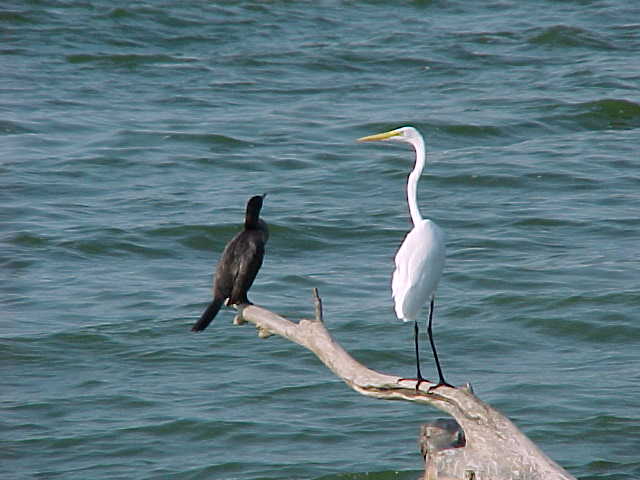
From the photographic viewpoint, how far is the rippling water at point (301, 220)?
11.2m

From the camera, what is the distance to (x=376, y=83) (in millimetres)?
24984

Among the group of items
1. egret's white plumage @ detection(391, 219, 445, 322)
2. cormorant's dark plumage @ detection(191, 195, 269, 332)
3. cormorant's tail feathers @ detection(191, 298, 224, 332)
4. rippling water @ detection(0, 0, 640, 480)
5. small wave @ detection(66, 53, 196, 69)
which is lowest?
rippling water @ detection(0, 0, 640, 480)

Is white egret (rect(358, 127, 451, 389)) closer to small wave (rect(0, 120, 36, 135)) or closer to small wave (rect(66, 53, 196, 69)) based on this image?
small wave (rect(0, 120, 36, 135))

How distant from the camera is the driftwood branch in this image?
6598mm

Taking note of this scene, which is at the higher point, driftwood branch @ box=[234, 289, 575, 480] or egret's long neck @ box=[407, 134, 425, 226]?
egret's long neck @ box=[407, 134, 425, 226]

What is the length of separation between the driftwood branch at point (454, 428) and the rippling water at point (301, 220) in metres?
2.87

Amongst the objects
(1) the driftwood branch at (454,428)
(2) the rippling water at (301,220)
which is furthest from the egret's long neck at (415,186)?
(2) the rippling water at (301,220)

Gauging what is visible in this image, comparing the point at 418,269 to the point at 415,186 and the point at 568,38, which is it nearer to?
the point at 415,186

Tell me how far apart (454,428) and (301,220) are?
10393 millimetres

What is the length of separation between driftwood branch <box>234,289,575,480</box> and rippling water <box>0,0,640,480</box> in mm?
2874

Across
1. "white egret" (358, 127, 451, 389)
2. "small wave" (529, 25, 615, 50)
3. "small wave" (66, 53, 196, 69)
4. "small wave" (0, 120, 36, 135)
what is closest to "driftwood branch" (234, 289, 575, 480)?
"white egret" (358, 127, 451, 389)

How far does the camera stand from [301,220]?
17.7m

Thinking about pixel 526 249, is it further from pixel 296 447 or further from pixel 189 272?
pixel 296 447

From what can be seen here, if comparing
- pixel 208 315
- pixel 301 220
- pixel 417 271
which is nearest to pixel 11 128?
pixel 301 220
